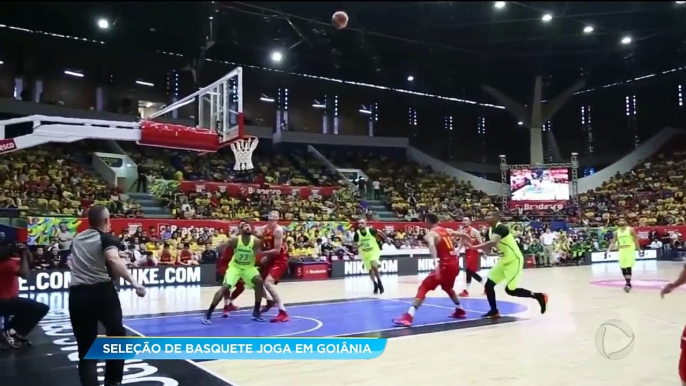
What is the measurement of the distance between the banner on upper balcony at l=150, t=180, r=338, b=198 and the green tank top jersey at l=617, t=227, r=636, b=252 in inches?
631

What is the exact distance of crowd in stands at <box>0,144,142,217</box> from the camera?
18.7 m

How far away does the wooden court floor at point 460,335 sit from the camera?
5.80 m

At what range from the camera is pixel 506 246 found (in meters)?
9.46

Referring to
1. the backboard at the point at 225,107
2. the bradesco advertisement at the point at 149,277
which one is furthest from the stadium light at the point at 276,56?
the backboard at the point at 225,107

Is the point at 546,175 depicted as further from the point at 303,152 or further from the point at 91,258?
the point at 91,258

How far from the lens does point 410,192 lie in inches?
1276

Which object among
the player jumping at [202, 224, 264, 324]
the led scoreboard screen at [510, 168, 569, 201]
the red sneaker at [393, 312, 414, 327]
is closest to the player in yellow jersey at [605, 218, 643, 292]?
the red sneaker at [393, 312, 414, 327]

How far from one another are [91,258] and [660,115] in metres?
41.1

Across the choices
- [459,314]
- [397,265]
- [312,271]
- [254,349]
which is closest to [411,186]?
[397,265]

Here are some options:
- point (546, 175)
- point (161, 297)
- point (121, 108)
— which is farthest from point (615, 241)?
point (121, 108)

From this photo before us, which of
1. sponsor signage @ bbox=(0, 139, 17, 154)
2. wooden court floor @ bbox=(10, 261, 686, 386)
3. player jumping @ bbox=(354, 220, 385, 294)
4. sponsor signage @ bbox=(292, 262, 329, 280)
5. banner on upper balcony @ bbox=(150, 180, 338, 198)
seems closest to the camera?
wooden court floor @ bbox=(10, 261, 686, 386)

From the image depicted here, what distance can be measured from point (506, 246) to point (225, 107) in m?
7.45

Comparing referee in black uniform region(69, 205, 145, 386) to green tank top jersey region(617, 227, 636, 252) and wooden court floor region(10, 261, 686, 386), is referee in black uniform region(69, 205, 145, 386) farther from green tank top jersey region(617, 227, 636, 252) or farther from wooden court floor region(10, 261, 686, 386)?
green tank top jersey region(617, 227, 636, 252)

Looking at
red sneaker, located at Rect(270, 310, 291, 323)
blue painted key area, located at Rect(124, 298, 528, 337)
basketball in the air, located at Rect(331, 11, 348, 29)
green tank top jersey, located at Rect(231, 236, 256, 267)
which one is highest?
basketball in the air, located at Rect(331, 11, 348, 29)
